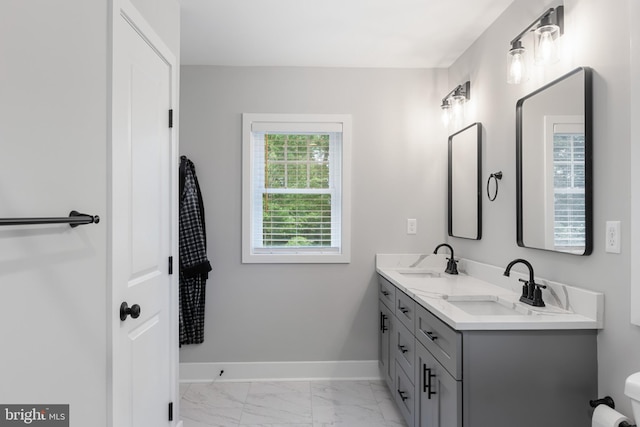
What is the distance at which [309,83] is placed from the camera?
301 centimetres

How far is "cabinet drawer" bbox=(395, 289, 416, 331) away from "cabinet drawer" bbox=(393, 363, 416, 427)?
33 centimetres

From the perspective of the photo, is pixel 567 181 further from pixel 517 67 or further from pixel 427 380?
pixel 427 380

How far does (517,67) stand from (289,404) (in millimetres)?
2553

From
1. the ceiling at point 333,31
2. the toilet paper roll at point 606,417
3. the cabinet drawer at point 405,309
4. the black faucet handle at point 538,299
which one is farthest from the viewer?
the ceiling at point 333,31

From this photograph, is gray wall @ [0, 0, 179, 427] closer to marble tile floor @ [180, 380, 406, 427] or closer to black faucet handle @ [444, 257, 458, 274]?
marble tile floor @ [180, 380, 406, 427]

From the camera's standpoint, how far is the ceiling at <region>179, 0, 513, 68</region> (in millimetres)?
2166

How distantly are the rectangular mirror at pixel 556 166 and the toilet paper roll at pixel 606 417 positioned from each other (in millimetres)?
598

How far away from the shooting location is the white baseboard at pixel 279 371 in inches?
115

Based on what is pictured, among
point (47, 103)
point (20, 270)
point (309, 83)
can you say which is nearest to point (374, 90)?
point (309, 83)

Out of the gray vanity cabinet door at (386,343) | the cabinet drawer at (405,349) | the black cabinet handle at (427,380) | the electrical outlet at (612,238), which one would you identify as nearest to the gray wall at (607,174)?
the electrical outlet at (612,238)

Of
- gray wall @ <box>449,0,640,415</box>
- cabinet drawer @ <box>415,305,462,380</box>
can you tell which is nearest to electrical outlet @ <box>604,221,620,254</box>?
gray wall @ <box>449,0,640,415</box>

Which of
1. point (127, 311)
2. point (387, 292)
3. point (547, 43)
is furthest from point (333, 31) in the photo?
point (127, 311)

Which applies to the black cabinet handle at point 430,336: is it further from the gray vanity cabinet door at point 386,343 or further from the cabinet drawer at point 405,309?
the gray vanity cabinet door at point 386,343

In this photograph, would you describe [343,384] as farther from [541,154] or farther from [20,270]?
[20,270]
